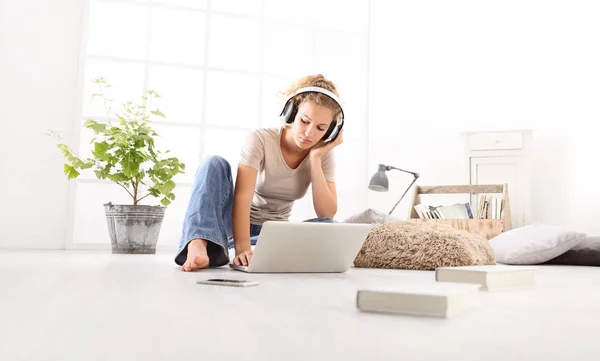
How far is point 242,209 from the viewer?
1932 millimetres

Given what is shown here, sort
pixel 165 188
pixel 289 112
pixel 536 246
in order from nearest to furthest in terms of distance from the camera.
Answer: pixel 289 112
pixel 536 246
pixel 165 188

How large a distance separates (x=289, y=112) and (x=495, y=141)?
2.69 m

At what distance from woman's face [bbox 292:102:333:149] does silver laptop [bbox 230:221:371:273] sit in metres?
0.48

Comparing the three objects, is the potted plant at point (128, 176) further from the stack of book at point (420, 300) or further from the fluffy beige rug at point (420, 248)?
the stack of book at point (420, 300)

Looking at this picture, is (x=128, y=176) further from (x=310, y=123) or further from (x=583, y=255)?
(x=583, y=255)

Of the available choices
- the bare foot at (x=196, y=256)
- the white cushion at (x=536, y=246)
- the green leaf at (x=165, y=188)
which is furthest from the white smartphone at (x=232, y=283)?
the green leaf at (x=165, y=188)

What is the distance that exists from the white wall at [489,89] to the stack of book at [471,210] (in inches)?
13.6

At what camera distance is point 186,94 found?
4.30 metres

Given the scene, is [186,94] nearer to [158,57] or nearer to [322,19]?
[158,57]

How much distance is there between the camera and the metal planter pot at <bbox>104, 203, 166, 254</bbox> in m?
3.04

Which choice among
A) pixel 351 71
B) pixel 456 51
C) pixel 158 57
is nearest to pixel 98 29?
pixel 158 57

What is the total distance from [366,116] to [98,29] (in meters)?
2.40

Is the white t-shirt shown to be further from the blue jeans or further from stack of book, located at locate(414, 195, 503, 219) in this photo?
stack of book, located at locate(414, 195, 503, 219)

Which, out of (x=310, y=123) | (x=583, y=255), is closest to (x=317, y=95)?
(x=310, y=123)
